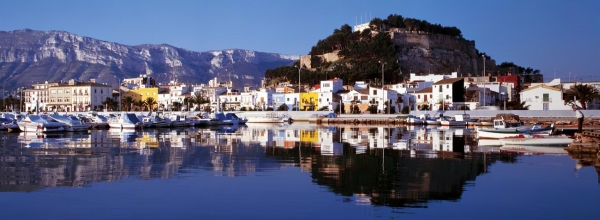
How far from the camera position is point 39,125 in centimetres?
4534

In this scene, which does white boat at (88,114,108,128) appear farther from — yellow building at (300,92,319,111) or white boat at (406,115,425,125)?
yellow building at (300,92,319,111)

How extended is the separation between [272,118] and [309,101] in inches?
526

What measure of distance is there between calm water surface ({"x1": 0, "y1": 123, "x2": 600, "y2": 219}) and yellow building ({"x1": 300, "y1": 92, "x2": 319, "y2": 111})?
5894 cm

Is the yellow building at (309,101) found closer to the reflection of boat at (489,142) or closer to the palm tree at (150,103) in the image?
the palm tree at (150,103)

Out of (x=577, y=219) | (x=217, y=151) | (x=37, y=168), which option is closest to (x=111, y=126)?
(x=217, y=151)

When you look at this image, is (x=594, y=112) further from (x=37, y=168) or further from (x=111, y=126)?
(x=37, y=168)

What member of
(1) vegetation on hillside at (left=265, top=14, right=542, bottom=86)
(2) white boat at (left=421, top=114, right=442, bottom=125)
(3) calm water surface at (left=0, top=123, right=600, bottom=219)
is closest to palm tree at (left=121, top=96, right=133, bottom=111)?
(1) vegetation on hillside at (left=265, top=14, right=542, bottom=86)

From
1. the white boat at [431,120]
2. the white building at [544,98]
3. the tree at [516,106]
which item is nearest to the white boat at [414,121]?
the white boat at [431,120]

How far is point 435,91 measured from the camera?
243 ft

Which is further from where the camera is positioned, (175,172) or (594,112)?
(594,112)

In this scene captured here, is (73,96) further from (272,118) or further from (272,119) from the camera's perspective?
(272,119)

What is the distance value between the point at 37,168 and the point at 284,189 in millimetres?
9094

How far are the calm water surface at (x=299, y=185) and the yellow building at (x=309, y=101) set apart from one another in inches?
2321

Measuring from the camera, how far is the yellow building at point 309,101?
84.1m
